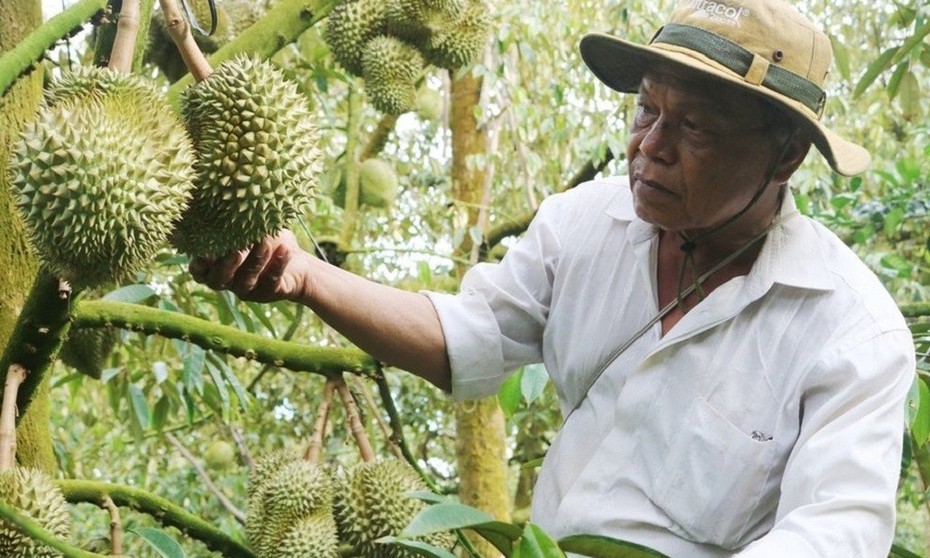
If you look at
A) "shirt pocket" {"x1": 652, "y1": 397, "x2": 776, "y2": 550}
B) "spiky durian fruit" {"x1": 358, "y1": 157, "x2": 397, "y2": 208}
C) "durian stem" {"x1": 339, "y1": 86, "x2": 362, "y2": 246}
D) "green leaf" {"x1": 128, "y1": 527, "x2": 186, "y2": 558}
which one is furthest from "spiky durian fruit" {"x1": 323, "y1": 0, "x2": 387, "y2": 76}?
"green leaf" {"x1": 128, "y1": 527, "x2": 186, "y2": 558}

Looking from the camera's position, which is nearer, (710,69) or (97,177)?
(97,177)

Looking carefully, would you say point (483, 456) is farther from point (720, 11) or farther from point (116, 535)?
point (116, 535)

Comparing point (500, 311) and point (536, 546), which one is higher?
point (536, 546)

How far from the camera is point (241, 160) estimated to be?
1.10 metres

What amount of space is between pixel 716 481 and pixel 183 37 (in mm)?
816

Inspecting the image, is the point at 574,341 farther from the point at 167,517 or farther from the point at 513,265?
the point at 167,517

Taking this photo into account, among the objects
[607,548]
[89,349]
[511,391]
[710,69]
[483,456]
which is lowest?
[483,456]

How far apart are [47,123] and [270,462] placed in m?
0.75

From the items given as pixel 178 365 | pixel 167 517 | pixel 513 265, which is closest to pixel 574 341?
pixel 513 265

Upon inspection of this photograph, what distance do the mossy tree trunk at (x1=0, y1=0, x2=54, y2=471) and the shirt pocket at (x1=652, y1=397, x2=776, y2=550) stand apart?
787mm

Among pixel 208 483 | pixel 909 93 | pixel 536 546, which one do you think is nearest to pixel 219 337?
pixel 536 546

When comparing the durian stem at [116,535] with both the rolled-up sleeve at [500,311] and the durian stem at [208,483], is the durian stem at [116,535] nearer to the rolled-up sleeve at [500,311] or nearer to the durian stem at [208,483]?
the rolled-up sleeve at [500,311]

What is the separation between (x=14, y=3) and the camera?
5.06 feet

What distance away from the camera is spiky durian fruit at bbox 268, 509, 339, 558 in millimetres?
1502
